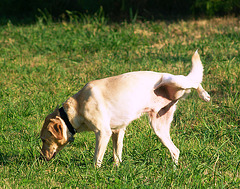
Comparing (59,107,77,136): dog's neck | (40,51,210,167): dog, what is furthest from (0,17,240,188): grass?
(59,107,77,136): dog's neck

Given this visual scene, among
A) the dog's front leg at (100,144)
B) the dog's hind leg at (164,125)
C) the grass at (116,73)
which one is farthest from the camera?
the dog's hind leg at (164,125)

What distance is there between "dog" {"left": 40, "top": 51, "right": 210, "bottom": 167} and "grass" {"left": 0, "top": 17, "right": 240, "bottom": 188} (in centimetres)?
20

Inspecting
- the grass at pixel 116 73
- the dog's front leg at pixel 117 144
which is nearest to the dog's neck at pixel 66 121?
the grass at pixel 116 73

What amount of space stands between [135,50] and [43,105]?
313 cm

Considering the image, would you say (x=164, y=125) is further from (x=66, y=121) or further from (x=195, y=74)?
(x=66, y=121)

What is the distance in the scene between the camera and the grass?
3.54m

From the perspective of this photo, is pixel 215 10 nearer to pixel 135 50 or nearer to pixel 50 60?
pixel 135 50

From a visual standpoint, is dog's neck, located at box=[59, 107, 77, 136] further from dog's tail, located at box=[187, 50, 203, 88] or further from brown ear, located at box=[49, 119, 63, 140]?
dog's tail, located at box=[187, 50, 203, 88]

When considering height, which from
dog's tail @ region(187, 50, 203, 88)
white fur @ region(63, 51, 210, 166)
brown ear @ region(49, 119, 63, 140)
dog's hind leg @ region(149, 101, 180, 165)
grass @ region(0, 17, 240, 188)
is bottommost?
grass @ region(0, 17, 240, 188)

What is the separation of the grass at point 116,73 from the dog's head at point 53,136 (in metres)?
Result: 0.13

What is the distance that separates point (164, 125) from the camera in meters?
4.18

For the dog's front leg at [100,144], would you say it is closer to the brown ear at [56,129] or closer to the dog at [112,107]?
the dog at [112,107]

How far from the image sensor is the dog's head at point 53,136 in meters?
3.81

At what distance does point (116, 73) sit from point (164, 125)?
270 centimetres
